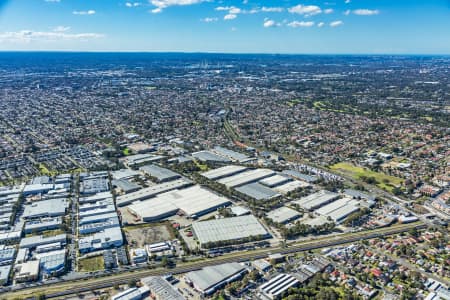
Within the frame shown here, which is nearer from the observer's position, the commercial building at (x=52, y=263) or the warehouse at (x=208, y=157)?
the commercial building at (x=52, y=263)

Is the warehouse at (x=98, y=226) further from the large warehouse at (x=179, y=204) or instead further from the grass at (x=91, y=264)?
the grass at (x=91, y=264)

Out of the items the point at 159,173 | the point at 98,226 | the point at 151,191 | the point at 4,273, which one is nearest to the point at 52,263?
the point at 4,273

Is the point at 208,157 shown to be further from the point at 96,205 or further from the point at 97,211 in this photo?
the point at 97,211

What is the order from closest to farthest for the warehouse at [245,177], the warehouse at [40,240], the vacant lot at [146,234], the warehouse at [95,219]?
the warehouse at [40,240]
the vacant lot at [146,234]
the warehouse at [95,219]
the warehouse at [245,177]

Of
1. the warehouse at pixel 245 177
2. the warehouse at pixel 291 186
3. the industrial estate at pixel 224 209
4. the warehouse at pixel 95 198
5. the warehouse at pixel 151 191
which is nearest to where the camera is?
the industrial estate at pixel 224 209

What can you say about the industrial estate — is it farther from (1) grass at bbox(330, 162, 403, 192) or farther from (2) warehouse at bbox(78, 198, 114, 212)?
(2) warehouse at bbox(78, 198, 114, 212)

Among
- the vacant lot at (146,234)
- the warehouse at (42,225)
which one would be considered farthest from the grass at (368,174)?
the warehouse at (42,225)

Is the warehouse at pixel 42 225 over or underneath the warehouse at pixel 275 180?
underneath
